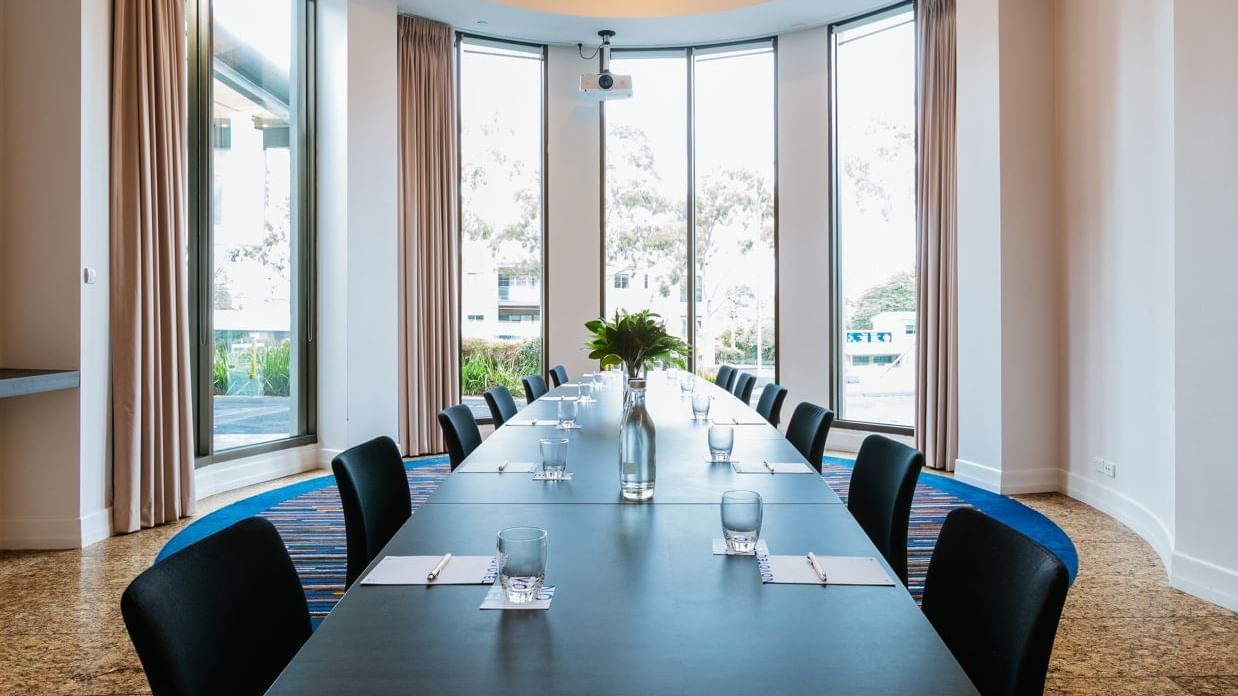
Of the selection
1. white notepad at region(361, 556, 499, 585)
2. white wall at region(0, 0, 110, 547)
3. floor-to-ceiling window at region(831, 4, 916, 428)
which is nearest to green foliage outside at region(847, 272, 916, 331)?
floor-to-ceiling window at region(831, 4, 916, 428)

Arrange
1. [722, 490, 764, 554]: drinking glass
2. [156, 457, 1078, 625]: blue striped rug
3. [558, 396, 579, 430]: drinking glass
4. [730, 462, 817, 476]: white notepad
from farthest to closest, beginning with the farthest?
[156, 457, 1078, 625]: blue striped rug, [558, 396, 579, 430]: drinking glass, [730, 462, 817, 476]: white notepad, [722, 490, 764, 554]: drinking glass

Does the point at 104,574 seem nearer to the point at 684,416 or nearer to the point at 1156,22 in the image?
the point at 684,416

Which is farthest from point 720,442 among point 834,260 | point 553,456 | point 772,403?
point 834,260

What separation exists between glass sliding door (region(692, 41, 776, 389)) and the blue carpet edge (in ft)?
7.95

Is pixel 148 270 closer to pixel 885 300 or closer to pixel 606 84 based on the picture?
pixel 606 84

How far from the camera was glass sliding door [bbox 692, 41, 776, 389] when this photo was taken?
7.75 m

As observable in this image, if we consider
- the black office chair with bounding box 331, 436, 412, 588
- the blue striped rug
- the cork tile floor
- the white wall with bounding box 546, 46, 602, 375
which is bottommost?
the cork tile floor

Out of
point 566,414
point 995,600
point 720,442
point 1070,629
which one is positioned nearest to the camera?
point 995,600

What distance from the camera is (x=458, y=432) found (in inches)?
125

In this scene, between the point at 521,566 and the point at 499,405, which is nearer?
the point at 521,566

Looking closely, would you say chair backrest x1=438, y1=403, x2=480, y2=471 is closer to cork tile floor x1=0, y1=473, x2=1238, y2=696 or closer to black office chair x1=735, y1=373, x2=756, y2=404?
cork tile floor x1=0, y1=473, x2=1238, y2=696

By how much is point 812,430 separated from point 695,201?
16.5 feet

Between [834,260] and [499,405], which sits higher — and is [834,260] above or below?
above

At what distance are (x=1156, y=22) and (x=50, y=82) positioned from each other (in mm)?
5741
